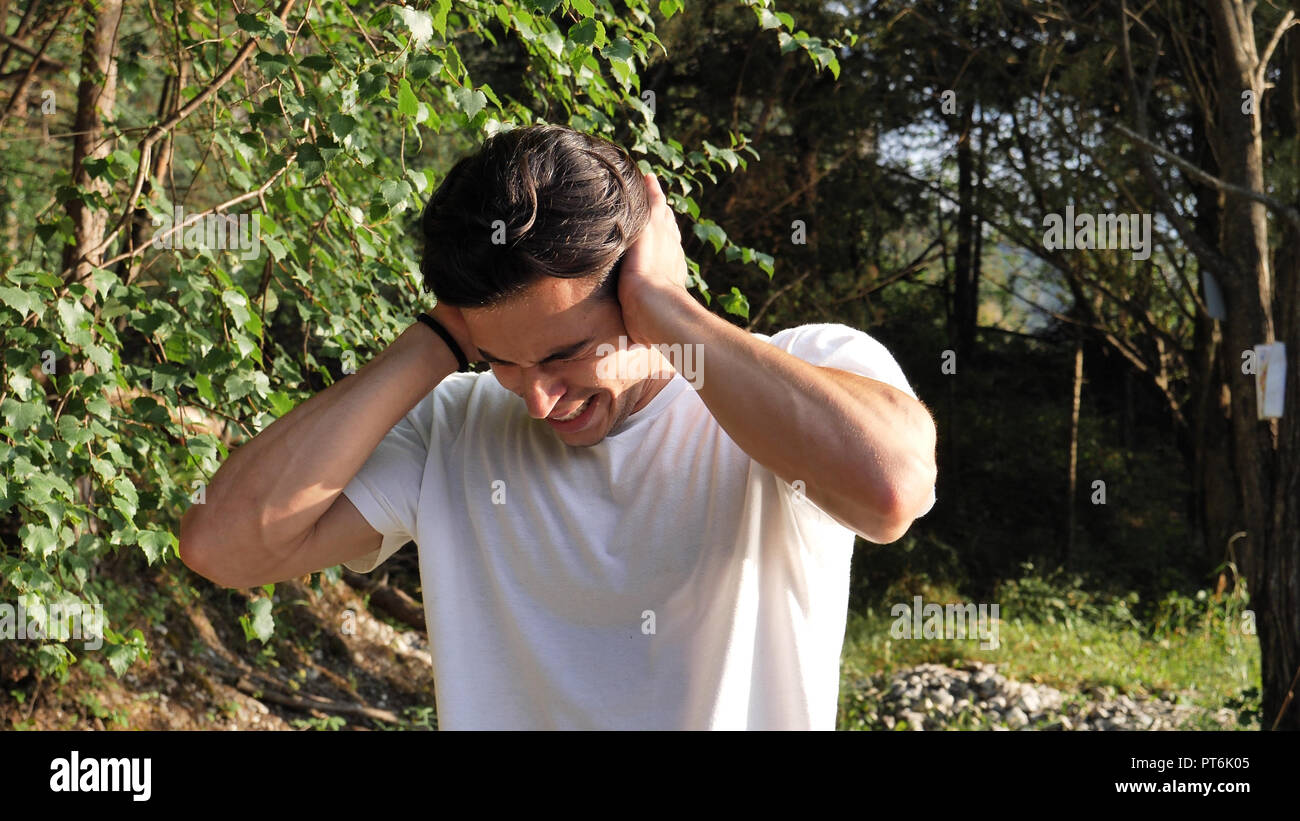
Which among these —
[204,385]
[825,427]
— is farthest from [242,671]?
[825,427]

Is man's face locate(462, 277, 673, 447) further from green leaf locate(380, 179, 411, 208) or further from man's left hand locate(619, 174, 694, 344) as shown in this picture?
green leaf locate(380, 179, 411, 208)

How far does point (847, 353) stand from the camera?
1624mm

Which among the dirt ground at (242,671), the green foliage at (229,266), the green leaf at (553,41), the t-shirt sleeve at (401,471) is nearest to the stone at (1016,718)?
the dirt ground at (242,671)

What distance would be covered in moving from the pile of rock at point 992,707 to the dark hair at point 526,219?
5336 mm

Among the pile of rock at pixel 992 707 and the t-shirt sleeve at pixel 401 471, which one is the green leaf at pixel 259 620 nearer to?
the t-shirt sleeve at pixel 401 471

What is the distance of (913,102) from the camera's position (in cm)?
967

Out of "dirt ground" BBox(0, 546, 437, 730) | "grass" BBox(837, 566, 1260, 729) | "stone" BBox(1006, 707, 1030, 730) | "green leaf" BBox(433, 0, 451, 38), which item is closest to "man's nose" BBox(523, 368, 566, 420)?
"green leaf" BBox(433, 0, 451, 38)

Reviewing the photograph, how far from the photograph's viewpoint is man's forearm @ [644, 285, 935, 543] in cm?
144

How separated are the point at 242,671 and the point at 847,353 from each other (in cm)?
518

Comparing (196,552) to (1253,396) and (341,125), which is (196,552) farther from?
(1253,396)

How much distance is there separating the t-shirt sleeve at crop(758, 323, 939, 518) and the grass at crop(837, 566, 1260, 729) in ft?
16.6

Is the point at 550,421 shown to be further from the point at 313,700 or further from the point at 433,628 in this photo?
the point at 313,700

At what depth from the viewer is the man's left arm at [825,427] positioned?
1444 mm
